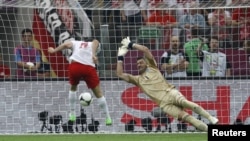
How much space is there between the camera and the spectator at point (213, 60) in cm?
Answer: 1845

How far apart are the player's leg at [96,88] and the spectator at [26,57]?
1791 millimetres

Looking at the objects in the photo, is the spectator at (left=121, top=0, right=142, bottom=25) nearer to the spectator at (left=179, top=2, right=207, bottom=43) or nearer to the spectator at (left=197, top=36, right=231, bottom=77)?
the spectator at (left=179, top=2, right=207, bottom=43)

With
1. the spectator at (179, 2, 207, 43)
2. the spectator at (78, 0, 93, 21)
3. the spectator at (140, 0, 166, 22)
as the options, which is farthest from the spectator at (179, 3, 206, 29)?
the spectator at (78, 0, 93, 21)

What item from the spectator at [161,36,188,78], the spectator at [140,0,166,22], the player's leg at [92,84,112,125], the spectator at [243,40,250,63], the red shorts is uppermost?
the spectator at [140,0,166,22]

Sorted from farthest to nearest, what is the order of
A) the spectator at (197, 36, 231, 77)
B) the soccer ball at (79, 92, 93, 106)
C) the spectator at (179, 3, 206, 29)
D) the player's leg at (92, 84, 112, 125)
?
the spectator at (179, 3, 206, 29) < the spectator at (197, 36, 231, 77) < the player's leg at (92, 84, 112, 125) < the soccer ball at (79, 92, 93, 106)

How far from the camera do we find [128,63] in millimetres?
18656

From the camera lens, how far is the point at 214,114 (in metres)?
18.4

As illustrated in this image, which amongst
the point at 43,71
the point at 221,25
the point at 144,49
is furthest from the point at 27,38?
the point at 221,25

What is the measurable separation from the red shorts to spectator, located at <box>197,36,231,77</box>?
262cm

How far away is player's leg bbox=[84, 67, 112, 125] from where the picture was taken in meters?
17.2

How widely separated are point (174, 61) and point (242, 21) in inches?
70.3

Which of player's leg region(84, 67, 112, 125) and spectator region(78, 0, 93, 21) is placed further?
spectator region(78, 0, 93, 21)

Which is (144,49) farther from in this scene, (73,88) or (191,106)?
(73,88)

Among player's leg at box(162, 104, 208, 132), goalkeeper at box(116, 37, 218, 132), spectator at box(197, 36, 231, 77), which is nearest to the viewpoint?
player's leg at box(162, 104, 208, 132)
